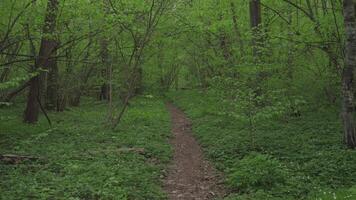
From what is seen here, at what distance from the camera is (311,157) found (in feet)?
36.3

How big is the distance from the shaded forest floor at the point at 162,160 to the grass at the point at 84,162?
0.02m

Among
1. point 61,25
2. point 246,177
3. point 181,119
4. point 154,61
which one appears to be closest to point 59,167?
point 246,177

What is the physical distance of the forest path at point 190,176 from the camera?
9007 millimetres

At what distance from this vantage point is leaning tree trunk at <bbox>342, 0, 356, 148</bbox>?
11148 millimetres

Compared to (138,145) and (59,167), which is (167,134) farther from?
(59,167)

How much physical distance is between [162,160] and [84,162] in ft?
8.16

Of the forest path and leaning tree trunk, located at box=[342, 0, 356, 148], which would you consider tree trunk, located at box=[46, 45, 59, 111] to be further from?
leaning tree trunk, located at box=[342, 0, 356, 148]

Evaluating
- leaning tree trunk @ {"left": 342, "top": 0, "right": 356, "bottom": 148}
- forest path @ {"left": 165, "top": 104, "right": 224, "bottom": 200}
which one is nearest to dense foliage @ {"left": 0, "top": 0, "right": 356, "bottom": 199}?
leaning tree trunk @ {"left": 342, "top": 0, "right": 356, "bottom": 148}

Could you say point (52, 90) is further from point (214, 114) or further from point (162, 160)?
point (162, 160)

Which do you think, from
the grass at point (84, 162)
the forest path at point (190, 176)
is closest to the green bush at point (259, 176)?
the forest path at point (190, 176)

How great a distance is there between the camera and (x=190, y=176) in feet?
34.7

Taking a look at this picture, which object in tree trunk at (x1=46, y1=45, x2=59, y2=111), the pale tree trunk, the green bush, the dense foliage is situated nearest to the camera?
the green bush

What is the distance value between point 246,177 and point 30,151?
24.4 ft

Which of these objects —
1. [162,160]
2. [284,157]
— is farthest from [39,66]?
[284,157]
